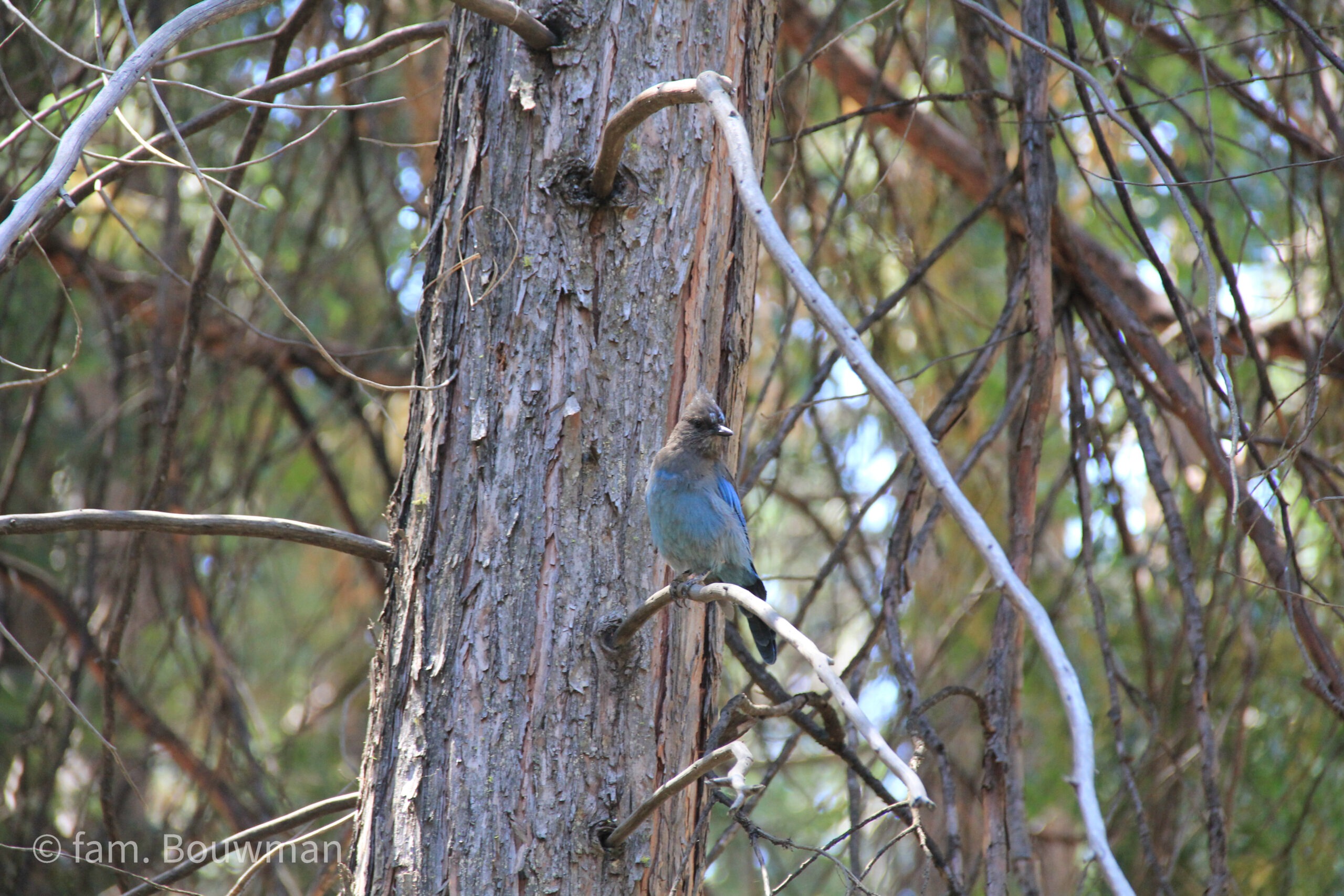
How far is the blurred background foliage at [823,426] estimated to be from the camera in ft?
12.1

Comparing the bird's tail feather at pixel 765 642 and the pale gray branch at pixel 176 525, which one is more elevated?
the bird's tail feather at pixel 765 642

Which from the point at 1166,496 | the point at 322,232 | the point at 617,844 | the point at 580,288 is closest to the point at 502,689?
the point at 617,844

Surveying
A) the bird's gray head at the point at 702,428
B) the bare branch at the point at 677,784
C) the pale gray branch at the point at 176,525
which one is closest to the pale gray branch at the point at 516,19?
the bird's gray head at the point at 702,428

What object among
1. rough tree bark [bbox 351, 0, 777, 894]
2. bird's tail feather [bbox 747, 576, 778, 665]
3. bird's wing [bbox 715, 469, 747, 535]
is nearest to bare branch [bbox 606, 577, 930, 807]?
rough tree bark [bbox 351, 0, 777, 894]

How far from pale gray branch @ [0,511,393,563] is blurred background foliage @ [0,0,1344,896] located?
588 mm

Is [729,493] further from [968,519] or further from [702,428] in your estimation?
[968,519]

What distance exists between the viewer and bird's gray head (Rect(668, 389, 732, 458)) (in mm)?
2664

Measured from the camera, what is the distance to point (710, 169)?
2684 mm

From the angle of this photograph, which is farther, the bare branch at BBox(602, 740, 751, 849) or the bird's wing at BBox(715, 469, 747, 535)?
the bird's wing at BBox(715, 469, 747, 535)

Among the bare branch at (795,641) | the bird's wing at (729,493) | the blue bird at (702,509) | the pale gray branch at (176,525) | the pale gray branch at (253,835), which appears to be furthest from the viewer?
the bird's wing at (729,493)

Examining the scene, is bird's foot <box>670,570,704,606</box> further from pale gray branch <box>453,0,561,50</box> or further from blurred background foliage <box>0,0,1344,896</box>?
pale gray branch <box>453,0,561,50</box>

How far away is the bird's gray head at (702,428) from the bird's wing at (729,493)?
45 centimetres

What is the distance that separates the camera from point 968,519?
129 cm

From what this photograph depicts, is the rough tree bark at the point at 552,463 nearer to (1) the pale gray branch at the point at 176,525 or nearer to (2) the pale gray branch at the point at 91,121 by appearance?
(1) the pale gray branch at the point at 176,525
